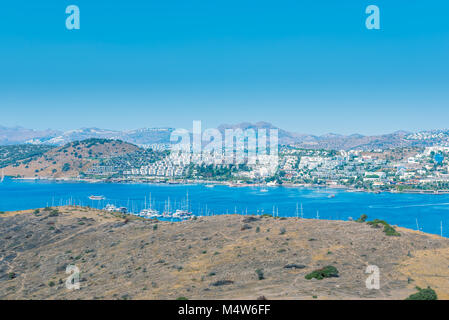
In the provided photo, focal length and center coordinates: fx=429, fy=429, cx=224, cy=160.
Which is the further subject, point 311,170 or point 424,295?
point 311,170

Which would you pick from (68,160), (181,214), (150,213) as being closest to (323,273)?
(181,214)

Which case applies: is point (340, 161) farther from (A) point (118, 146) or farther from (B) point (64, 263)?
(B) point (64, 263)

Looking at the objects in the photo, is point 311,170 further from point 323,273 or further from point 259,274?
point 323,273

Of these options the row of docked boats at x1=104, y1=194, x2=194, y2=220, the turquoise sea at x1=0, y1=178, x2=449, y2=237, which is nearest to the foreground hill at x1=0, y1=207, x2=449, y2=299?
the row of docked boats at x1=104, y1=194, x2=194, y2=220

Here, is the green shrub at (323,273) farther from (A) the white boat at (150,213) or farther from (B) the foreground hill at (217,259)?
(A) the white boat at (150,213)

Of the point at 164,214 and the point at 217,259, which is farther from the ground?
the point at 217,259
